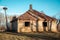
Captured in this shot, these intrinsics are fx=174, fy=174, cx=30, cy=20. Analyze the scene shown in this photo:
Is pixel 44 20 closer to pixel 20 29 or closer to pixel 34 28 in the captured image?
pixel 34 28

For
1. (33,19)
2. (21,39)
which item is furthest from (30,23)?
(21,39)

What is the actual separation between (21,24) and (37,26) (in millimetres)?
3562

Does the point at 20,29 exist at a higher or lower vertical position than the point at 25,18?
lower

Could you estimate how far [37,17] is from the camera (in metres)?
38.3

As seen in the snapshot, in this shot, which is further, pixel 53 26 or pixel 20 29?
pixel 53 26

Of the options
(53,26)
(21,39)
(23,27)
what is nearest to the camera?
(21,39)

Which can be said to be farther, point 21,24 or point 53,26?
point 53,26

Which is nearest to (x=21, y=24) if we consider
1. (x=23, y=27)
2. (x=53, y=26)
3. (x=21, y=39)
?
(x=23, y=27)

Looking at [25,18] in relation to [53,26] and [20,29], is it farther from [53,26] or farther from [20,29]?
[53,26]

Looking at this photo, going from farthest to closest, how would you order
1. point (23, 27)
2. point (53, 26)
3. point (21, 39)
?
point (53, 26) → point (23, 27) → point (21, 39)

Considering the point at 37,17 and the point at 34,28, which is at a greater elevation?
the point at 37,17

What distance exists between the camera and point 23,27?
120 ft

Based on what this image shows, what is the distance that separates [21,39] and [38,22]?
19.4 meters

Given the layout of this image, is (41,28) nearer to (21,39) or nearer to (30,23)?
(30,23)
